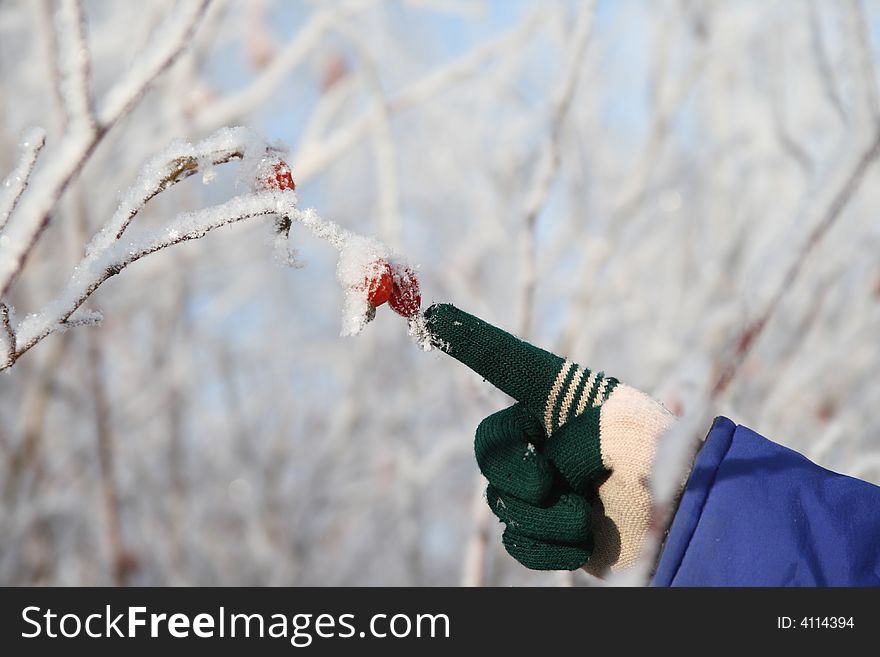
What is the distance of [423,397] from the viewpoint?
8.90 feet

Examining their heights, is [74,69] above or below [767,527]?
above

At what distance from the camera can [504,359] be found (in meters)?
0.71

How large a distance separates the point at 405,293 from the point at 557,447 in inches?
8.9

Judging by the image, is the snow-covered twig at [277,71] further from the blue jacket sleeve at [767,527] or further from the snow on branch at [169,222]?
the blue jacket sleeve at [767,527]

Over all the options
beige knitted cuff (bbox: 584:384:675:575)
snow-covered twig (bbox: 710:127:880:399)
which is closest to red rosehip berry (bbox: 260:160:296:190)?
beige knitted cuff (bbox: 584:384:675:575)

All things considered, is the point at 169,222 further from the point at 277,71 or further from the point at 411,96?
the point at 277,71

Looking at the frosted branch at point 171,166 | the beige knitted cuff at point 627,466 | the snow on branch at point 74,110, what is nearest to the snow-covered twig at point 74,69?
the snow on branch at point 74,110

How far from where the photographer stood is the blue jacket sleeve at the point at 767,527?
680mm

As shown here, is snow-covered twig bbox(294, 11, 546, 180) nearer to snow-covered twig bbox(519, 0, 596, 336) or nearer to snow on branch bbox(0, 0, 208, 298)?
snow-covered twig bbox(519, 0, 596, 336)

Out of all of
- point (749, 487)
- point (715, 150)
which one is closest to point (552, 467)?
point (749, 487)

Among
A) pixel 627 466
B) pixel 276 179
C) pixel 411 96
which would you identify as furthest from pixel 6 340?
pixel 411 96

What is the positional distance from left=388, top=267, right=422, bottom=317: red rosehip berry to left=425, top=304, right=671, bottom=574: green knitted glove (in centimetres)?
3

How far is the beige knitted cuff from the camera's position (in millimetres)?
714
